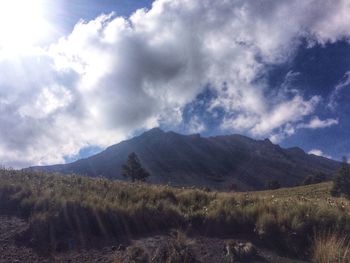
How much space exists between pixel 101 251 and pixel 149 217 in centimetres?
216

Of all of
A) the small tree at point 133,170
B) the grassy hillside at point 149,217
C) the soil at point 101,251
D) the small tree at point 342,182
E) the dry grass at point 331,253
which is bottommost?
the dry grass at point 331,253

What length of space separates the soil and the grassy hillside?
12.2 inches

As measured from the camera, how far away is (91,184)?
533 inches

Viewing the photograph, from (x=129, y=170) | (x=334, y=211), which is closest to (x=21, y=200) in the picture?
(x=334, y=211)

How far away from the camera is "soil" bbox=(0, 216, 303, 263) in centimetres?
779

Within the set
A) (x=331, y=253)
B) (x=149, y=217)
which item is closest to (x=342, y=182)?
(x=149, y=217)

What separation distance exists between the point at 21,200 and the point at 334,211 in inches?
315

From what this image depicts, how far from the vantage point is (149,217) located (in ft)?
33.7

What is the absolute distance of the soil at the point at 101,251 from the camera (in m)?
7.79

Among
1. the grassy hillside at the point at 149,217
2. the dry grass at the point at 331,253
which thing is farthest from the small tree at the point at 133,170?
the dry grass at the point at 331,253

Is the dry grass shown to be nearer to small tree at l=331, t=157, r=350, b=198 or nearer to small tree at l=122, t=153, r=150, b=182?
small tree at l=331, t=157, r=350, b=198

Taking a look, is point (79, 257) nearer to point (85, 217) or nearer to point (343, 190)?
point (85, 217)

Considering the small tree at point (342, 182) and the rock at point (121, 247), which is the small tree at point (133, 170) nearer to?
the small tree at point (342, 182)

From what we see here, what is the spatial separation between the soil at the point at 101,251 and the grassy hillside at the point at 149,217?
0.31 m
